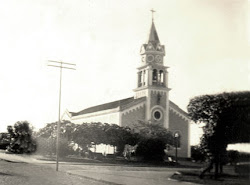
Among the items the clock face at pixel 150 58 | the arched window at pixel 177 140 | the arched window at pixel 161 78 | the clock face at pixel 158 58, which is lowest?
the arched window at pixel 177 140

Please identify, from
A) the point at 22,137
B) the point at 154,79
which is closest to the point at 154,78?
the point at 154,79

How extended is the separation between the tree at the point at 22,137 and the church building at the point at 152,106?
24.7ft

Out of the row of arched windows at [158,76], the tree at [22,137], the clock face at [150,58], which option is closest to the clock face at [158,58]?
the clock face at [150,58]

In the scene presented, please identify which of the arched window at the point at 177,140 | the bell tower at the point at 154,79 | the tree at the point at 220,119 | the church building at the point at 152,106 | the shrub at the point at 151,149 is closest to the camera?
the tree at the point at 220,119

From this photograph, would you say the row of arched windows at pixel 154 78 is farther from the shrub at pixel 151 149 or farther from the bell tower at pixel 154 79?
the shrub at pixel 151 149

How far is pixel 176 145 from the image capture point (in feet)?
65.2

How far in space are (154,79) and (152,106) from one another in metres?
4.41

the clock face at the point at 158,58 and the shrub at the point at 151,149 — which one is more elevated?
the clock face at the point at 158,58

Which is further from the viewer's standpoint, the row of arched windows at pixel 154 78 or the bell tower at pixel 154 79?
the row of arched windows at pixel 154 78

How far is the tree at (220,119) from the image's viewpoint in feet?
43.5

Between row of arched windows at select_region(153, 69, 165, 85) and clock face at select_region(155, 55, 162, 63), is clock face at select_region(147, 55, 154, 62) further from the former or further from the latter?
row of arched windows at select_region(153, 69, 165, 85)

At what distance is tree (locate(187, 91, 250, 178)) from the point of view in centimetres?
1327

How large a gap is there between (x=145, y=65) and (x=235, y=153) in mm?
8019

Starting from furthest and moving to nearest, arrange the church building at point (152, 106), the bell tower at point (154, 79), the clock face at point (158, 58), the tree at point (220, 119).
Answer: the clock face at point (158, 58) < the church building at point (152, 106) < the bell tower at point (154, 79) < the tree at point (220, 119)
